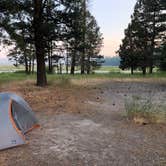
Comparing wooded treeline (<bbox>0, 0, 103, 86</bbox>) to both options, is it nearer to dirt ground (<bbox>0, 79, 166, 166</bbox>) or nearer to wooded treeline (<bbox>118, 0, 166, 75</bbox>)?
dirt ground (<bbox>0, 79, 166, 166</bbox>)

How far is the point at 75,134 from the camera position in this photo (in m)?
3.90

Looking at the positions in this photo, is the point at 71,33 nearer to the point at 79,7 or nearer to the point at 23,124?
the point at 79,7

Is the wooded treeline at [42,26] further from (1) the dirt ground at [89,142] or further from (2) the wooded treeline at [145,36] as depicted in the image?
(2) the wooded treeline at [145,36]

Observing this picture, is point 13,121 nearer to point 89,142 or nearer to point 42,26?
point 89,142

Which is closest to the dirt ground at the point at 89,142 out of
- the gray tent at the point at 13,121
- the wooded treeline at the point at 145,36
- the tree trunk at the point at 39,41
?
the gray tent at the point at 13,121

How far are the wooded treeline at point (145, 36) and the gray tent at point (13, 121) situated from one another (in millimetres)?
17250

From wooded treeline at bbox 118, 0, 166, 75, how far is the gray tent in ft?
56.6

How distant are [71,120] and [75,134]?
0.96 m

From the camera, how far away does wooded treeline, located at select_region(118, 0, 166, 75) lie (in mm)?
20422

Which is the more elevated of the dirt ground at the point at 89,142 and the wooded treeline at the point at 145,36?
the wooded treeline at the point at 145,36

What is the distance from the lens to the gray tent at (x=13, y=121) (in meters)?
3.23

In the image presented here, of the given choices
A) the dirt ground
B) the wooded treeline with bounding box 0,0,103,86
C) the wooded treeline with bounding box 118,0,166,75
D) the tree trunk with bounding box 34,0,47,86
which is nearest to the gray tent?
the dirt ground

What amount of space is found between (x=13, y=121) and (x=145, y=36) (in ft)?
66.1

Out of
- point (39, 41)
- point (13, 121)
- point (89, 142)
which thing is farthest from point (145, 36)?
point (13, 121)
